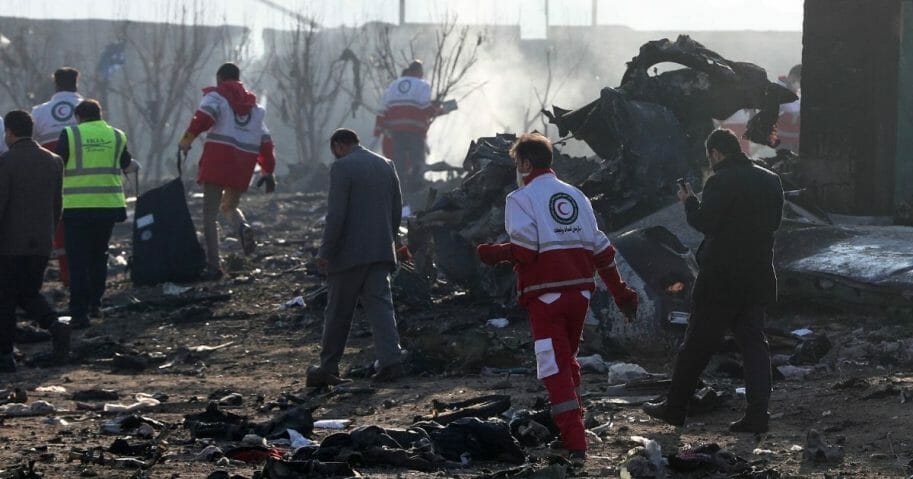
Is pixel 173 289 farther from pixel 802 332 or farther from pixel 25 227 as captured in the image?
pixel 802 332

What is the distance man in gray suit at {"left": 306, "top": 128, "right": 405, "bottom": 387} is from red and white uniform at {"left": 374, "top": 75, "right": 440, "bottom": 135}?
11.2m

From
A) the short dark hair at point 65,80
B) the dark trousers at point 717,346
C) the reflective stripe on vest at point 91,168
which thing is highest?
the short dark hair at point 65,80

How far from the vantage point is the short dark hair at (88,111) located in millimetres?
12008

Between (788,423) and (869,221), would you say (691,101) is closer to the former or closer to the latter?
(869,221)

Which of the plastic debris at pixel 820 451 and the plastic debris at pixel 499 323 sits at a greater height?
the plastic debris at pixel 820 451

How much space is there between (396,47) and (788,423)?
1284 inches

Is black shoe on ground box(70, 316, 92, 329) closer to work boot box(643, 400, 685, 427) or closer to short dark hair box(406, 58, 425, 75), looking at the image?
work boot box(643, 400, 685, 427)

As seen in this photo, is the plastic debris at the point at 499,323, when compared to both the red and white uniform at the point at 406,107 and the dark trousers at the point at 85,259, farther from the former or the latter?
the red and white uniform at the point at 406,107

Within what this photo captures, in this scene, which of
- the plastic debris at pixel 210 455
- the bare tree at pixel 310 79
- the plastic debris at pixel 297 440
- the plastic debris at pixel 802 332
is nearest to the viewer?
the plastic debris at pixel 210 455

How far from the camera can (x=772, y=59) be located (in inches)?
→ 1596

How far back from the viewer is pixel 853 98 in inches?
497

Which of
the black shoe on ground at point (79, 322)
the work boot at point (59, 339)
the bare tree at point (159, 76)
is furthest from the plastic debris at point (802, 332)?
the bare tree at point (159, 76)

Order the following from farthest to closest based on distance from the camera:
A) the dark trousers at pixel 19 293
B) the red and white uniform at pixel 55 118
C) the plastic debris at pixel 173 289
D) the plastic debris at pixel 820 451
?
the plastic debris at pixel 173 289
the red and white uniform at pixel 55 118
the dark trousers at pixel 19 293
the plastic debris at pixel 820 451

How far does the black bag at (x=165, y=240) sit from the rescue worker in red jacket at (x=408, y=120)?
263 inches
